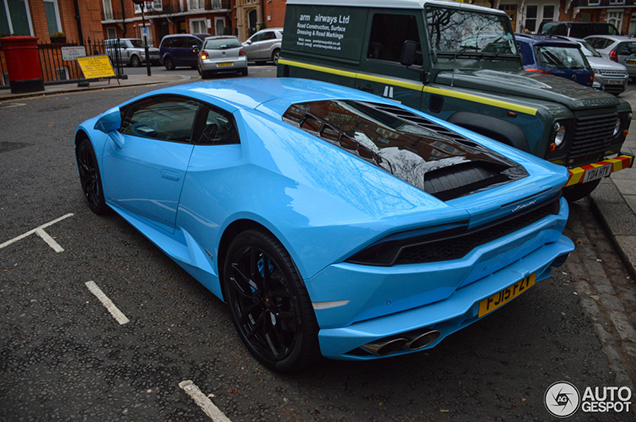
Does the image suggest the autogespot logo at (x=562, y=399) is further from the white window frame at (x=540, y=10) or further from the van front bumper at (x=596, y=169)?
the white window frame at (x=540, y=10)

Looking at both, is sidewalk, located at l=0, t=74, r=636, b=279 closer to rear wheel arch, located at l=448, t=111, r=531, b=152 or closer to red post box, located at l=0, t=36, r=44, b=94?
rear wheel arch, located at l=448, t=111, r=531, b=152

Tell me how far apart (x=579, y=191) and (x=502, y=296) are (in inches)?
146

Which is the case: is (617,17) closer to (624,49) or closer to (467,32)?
(624,49)

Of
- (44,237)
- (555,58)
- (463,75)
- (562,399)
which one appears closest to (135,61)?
(555,58)

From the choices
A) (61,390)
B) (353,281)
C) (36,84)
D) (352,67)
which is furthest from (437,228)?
(36,84)

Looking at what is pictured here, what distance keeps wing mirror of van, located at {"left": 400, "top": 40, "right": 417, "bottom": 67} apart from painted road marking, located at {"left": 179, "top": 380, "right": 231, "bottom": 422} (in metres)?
3.78

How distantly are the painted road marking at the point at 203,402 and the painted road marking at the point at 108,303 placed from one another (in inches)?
31.6

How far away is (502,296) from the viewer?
100.0 inches

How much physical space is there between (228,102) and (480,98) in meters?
2.63

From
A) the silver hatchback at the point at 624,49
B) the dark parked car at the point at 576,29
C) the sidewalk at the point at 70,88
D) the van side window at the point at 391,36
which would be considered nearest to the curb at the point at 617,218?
the van side window at the point at 391,36

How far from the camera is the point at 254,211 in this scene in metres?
2.48

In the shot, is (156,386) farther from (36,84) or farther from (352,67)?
(36,84)

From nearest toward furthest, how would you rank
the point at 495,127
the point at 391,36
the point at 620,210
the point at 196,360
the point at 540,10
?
the point at 196,360
the point at 495,127
the point at 620,210
the point at 391,36
the point at 540,10

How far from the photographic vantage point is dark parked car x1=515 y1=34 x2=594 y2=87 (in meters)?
8.90
